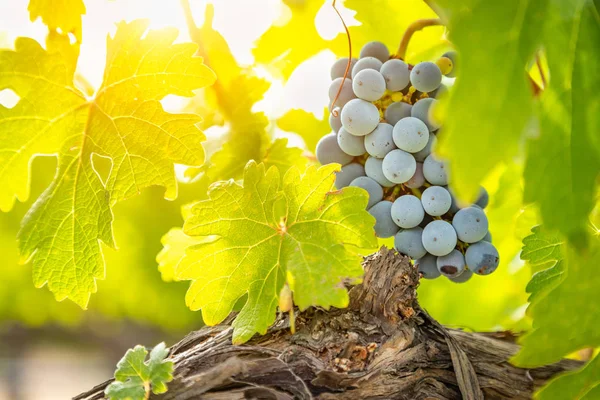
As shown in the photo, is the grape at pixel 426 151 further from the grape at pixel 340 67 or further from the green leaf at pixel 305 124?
the green leaf at pixel 305 124

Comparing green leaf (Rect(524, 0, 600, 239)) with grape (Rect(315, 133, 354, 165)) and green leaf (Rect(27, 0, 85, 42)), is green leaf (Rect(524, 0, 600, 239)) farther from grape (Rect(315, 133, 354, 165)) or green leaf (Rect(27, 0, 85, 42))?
green leaf (Rect(27, 0, 85, 42))

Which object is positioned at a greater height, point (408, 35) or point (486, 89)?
point (408, 35)

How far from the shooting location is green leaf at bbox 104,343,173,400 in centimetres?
50

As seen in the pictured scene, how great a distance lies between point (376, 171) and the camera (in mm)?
599

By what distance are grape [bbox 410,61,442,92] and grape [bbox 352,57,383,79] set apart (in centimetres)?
4

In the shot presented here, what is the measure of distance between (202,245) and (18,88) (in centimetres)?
26

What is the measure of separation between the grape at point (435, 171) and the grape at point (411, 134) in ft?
0.06

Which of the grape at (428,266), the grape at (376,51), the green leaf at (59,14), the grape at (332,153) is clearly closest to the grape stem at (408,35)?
the grape at (376,51)

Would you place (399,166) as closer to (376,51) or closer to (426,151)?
(426,151)

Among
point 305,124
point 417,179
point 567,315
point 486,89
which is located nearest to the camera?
point 486,89

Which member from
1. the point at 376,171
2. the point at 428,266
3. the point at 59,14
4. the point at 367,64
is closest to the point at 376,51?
the point at 367,64

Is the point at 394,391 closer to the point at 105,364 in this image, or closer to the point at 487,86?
the point at 487,86

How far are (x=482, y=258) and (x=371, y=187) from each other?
0.13 m

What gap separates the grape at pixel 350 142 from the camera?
602 millimetres
